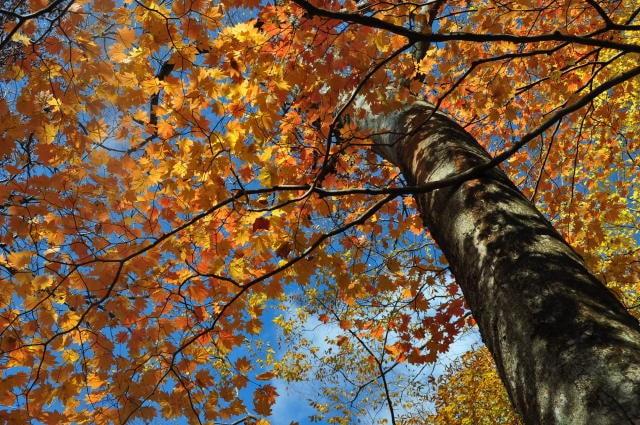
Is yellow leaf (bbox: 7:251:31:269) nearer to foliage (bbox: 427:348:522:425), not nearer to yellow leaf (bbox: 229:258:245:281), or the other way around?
yellow leaf (bbox: 229:258:245:281)

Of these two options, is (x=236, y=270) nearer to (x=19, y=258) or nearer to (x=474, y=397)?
(x=19, y=258)

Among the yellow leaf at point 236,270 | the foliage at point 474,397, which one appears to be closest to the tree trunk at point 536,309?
the yellow leaf at point 236,270

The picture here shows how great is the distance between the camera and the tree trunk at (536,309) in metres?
1.04

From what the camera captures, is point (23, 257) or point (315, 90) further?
point (315, 90)

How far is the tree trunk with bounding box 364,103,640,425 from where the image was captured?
3.40 ft

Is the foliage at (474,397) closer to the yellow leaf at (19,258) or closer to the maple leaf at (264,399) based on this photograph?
the maple leaf at (264,399)

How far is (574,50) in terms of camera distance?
5.61 m

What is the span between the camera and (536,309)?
130 cm

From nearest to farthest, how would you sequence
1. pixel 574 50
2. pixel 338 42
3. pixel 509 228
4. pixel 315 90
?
1. pixel 509 228
2. pixel 338 42
3. pixel 315 90
4. pixel 574 50

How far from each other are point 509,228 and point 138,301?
276 cm

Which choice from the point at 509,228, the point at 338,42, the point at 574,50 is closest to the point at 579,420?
the point at 509,228

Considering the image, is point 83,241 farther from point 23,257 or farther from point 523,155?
point 523,155

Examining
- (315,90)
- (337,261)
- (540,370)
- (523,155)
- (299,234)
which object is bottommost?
(540,370)

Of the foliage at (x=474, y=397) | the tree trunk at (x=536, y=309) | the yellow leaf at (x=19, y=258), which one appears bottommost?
the tree trunk at (x=536, y=309)
